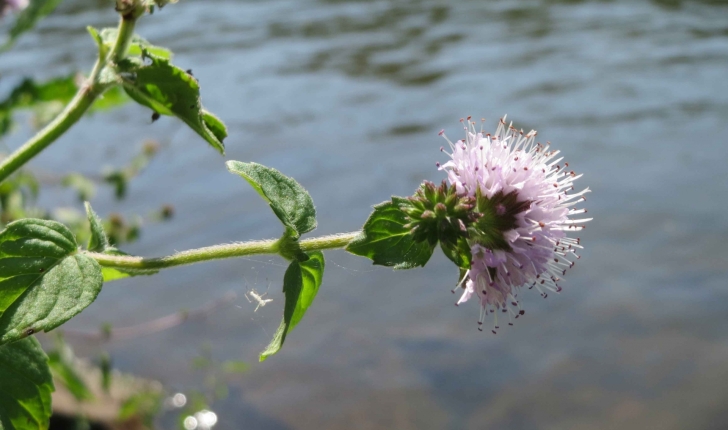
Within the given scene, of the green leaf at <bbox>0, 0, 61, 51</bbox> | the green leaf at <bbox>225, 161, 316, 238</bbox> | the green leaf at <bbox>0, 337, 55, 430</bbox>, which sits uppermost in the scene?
the green leaf at <bbox>0, 0, 61, 51</bbox>

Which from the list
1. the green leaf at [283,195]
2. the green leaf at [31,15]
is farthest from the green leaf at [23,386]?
the green leaf at [31,15]

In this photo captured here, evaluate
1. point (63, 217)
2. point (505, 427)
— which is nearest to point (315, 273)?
point (63, 217)

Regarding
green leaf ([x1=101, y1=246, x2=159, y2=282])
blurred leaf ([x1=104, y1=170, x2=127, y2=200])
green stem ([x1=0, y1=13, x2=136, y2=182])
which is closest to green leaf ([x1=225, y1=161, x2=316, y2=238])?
green leaf ([x1=101, y1=246, x2=159, y2=282])

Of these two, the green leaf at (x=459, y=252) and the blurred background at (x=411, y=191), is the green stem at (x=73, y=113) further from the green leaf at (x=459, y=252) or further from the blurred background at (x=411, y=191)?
the blurred background at (x=411, y=191)

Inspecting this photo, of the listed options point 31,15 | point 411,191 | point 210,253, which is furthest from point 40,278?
point 411,191

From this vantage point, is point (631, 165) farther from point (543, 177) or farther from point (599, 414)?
point (543, 177)

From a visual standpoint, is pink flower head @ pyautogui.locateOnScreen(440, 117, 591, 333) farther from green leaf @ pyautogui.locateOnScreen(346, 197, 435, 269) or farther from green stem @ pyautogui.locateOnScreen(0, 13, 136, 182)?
green stem @ pyautogui.locateOnScreen(0, 13, 136, 182)
